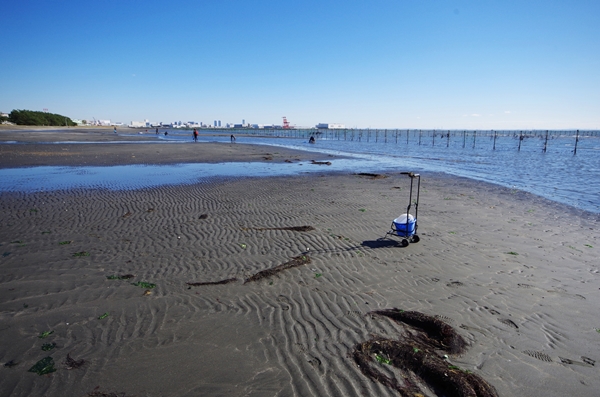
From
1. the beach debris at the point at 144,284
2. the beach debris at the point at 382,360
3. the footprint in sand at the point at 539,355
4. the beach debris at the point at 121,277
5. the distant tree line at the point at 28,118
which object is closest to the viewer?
the beach debris at the point at 382,360

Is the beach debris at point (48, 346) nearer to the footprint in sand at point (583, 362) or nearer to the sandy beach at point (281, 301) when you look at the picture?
Result: the sandy beach at point (281, 301)

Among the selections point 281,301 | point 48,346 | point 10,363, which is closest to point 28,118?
Result: point 48,346

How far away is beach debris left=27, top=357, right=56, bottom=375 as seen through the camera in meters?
4.05

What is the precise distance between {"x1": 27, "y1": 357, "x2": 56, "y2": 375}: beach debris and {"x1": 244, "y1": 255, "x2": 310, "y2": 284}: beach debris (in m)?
3.31

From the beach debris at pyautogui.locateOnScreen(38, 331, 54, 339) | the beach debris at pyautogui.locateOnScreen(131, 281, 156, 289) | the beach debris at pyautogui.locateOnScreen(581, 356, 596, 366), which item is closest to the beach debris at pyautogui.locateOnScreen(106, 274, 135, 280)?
the beach debris at pyautogui.locateOnScreen(131, 281, 156, 289)

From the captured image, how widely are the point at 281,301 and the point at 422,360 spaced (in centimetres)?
257

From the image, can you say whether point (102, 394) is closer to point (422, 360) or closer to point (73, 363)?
point (73, 363)

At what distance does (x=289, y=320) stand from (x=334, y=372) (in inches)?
53.9

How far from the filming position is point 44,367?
4.12 meters

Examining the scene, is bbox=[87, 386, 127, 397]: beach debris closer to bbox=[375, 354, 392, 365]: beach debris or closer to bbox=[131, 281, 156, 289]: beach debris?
bbox=[131, 281, 156, 289]: beach debris

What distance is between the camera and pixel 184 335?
493 cm

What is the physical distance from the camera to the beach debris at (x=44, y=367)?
4051 mm

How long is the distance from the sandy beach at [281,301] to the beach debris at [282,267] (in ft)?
0.15

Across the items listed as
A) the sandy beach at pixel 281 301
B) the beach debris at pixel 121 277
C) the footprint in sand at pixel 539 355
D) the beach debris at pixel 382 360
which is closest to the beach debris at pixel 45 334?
the sandy beach at pixel 281 301
